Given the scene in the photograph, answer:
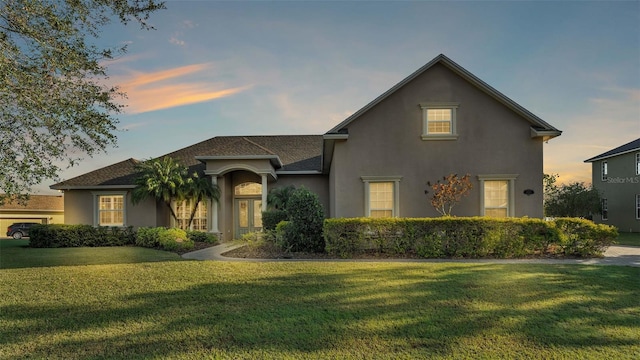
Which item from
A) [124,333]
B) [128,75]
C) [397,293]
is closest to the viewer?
[124,333]

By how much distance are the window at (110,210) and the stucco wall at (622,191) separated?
35728 millimetres

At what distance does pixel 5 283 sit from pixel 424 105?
1343cm

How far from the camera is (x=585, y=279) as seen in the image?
307 inches

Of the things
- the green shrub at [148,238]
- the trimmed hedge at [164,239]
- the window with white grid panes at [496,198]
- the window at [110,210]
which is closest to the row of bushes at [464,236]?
the window with white grid panes at [496,198]

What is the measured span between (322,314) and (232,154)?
12.9m

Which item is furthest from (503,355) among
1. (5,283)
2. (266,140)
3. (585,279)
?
(266,140)

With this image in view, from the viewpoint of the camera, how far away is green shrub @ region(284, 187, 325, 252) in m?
11.7


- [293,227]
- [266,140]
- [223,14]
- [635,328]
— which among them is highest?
[223,14]

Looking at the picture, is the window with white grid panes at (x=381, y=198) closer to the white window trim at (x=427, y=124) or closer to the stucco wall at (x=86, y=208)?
the white window trim at (x=427, y=124)

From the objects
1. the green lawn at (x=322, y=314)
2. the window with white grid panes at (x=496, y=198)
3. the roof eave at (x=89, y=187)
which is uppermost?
the roof eave at (x=89, y=187)

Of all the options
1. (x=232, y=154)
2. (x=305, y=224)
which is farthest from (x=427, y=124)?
(x=232, y=154)

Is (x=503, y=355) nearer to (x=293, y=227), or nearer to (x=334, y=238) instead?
(x=334, y=238)

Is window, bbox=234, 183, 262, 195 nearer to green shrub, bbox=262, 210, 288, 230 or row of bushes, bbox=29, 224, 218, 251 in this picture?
green shrub, bbox=262, 210, 288, 230

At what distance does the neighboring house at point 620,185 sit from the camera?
28672 mm
